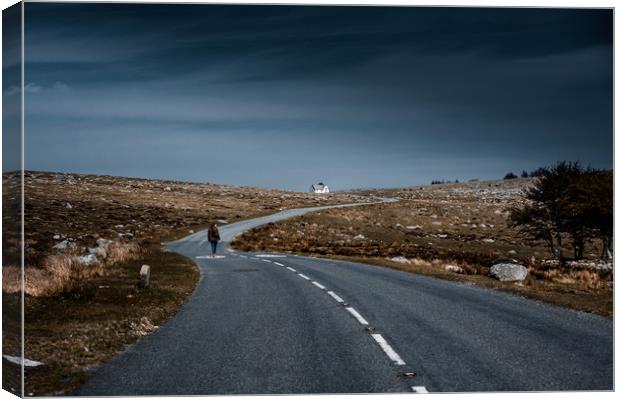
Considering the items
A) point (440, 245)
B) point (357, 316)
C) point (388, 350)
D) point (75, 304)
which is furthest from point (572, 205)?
point (75, 304)

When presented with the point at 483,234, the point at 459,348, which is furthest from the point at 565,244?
the point at 459,348

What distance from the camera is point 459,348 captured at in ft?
28.5

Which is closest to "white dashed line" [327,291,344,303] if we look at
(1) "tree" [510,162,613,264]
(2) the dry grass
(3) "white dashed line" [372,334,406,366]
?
(3) "white dashed line" [372,334,406,366]

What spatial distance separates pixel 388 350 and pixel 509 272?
13313 millimetres

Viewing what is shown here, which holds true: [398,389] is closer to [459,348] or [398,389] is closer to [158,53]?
[459,348]

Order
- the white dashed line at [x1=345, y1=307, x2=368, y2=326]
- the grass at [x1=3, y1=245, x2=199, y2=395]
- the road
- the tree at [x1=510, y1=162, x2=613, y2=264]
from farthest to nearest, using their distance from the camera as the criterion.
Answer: the tree at [x1=510, y1=162, x2=613, y2=264] < the white dashed line at [x1=345, y1=307, x2=368, y2=326] < the grass at [x1=3, y1=245, x2=199, y2=395] < the road

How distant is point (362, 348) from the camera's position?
28.6ft

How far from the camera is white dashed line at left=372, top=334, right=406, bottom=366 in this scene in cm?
792

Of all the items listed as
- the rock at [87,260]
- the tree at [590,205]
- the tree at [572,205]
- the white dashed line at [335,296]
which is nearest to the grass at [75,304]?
the rock at [87,260]

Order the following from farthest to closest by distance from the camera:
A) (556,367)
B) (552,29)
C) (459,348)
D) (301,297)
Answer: (301,297) → (552,29) → (459,348) → (556,367)

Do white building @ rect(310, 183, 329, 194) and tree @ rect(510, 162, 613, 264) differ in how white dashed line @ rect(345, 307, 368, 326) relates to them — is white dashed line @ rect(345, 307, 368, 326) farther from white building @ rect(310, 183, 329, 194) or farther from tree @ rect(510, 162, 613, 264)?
white building @ rect(310, 183, 329, 194)

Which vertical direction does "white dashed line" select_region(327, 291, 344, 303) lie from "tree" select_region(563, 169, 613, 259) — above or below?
below

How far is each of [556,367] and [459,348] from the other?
1518 mm

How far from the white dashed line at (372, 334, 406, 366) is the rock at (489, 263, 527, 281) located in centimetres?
1208
